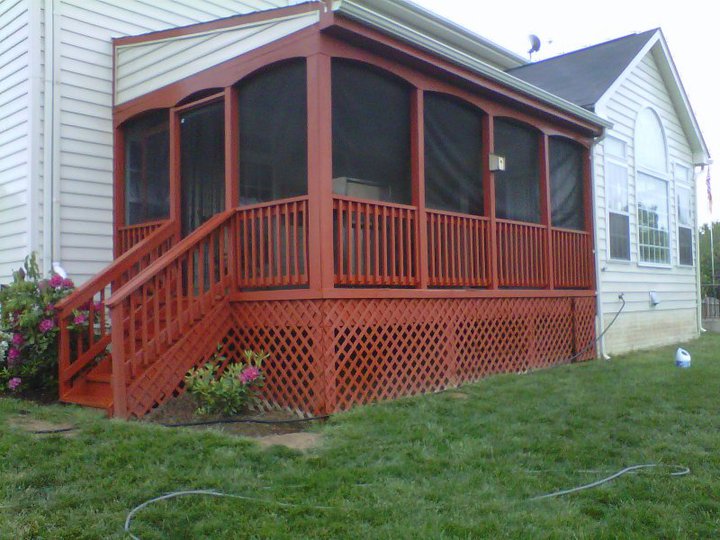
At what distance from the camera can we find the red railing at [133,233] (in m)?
7.93

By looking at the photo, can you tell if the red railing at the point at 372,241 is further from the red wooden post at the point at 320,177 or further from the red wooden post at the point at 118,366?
the red wooden post at the point at 118,366

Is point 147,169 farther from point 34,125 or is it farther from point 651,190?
point 651,190

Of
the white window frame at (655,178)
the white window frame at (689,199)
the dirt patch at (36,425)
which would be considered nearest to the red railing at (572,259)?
the white window frame at (655,178)

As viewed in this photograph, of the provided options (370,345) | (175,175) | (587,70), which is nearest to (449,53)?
(370,345)

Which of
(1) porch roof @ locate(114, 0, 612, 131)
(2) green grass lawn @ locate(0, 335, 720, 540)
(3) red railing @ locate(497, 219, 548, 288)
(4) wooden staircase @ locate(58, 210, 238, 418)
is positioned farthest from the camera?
(3) red railing @ locate(497, 219, 548, 288)

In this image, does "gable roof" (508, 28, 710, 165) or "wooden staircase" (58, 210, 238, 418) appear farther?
"gable roof" (508, 28, 710, 165)

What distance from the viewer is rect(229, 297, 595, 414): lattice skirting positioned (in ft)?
20.0

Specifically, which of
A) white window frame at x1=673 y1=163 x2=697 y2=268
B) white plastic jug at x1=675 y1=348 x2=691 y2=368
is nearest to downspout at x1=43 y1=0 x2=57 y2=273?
white plastic jug at x1=675 y1=348 x2=691 y2=368

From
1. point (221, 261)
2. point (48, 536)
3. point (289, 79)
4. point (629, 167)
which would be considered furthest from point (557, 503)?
point (629, 167)

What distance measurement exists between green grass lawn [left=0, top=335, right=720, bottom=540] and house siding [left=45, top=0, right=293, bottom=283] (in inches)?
101

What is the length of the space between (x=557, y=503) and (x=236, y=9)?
8.63m

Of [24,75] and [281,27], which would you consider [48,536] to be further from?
[24,75]

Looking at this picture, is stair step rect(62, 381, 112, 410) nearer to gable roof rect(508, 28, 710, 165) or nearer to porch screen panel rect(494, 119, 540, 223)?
porch screen panel rect(494, 119, 540, 223)

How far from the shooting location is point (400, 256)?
6891 millimetres
